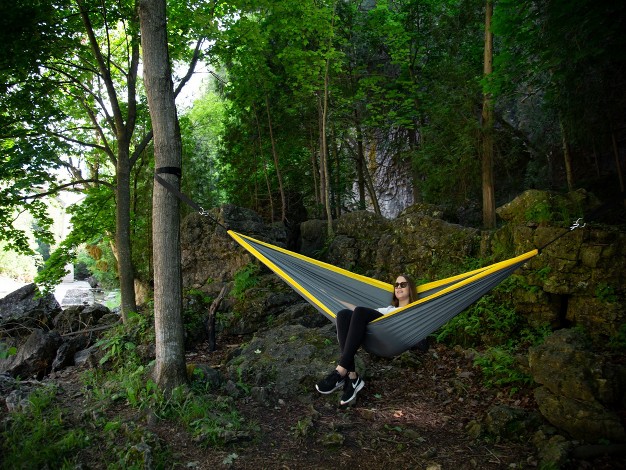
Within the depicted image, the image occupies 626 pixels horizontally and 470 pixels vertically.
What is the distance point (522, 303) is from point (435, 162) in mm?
2510

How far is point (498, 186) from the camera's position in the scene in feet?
22.4

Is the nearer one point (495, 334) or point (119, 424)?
point (119, 424)

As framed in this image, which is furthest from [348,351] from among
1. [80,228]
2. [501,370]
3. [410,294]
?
[80,228]

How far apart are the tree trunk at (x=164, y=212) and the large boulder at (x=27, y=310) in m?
3.25

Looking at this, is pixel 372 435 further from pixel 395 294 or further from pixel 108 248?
pixel 108 248

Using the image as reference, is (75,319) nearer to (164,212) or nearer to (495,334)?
(164,212)

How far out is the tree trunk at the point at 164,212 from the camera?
92.6 inches

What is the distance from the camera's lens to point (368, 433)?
214 centimetres

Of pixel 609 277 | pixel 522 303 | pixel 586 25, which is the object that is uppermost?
pixel 586 25


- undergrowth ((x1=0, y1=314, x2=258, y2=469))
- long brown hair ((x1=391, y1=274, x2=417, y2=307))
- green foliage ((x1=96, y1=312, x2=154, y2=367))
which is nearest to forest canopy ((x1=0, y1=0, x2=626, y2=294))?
green foliage ((x1=96, y1=312, x2=154, y2=367))

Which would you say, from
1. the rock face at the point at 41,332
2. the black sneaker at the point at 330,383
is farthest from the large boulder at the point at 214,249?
the black sneaker at the point at 330,383

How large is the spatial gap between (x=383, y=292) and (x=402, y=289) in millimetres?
146

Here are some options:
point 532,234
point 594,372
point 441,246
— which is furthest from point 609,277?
point 441,246

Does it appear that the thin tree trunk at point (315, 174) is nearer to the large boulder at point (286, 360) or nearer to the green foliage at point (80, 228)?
the green foliage at point (80, 228)
